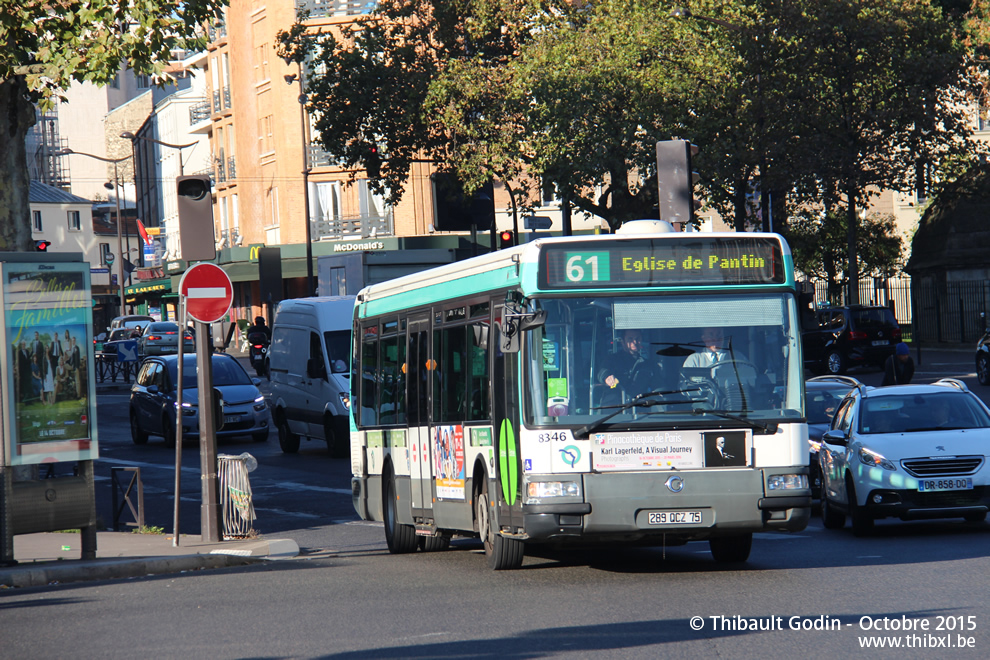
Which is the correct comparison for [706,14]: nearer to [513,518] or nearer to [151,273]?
[513,518]

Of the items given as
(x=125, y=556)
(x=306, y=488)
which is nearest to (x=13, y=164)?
(x=125, y=556)

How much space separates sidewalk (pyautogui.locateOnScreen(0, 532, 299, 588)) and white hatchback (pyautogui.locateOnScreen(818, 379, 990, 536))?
218 inches

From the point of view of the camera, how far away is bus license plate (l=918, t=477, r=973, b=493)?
544 inches

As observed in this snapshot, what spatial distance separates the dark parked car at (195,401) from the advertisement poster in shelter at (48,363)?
1431 centimetres

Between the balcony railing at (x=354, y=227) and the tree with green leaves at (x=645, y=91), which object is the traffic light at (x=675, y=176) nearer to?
the tree with green leaves at (x=645, y=91)

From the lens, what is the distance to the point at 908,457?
46.0ft

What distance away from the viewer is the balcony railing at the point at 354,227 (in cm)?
6412

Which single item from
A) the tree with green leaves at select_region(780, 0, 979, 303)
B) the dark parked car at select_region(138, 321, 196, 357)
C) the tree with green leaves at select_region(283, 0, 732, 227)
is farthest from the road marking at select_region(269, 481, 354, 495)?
the dark parked car at select_region(138, 321, 196, 357)

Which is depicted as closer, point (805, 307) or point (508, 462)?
point (508, 462)

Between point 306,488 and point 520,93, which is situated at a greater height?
point 520,93

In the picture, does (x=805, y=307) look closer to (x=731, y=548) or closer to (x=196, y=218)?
(x=731, y=548)

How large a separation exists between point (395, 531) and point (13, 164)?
581 cm

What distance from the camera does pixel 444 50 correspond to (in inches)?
1547

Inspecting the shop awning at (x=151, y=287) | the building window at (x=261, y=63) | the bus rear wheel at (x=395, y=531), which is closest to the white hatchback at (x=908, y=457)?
the bus rear wheel at (x=395, y=531)
